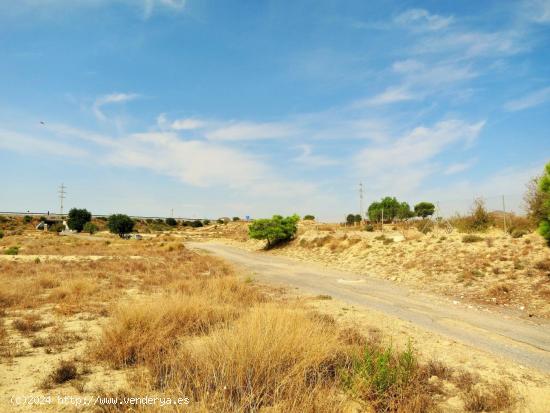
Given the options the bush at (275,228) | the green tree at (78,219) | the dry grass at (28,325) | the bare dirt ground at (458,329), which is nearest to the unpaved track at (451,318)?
the bare dirt ground at (458,329)

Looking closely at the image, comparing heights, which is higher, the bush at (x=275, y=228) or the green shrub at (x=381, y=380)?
the bush at (x=275, y=228)

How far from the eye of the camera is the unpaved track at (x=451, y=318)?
24.1 ft

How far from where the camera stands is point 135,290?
45.0ft

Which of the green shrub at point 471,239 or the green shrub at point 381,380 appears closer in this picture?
the green shrub at point 381,380

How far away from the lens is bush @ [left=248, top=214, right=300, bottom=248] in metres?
40.8

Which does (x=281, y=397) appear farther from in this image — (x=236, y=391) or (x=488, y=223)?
(x=488, y=223)

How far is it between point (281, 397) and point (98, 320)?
644cm

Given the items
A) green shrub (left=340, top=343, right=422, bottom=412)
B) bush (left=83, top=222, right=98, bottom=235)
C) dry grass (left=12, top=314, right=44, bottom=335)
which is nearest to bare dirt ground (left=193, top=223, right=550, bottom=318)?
green shrub (left=340, top=343, right=422, bottom=412)

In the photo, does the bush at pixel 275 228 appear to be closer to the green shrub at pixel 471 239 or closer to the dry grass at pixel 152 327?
the green shrub at pixel 471 239

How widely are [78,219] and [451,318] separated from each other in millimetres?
102097

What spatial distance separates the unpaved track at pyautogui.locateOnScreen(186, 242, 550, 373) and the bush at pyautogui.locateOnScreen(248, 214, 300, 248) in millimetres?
22802

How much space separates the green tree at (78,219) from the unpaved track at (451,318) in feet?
298

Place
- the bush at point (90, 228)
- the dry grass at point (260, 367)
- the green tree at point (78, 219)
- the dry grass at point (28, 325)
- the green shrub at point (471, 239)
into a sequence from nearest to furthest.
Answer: the dry grass at point (260, 367) → the dry grass at point (28, 325) → the green shrub at point (471, 239) → the bush at point (90, 228) → the green tree at point (78, 219)

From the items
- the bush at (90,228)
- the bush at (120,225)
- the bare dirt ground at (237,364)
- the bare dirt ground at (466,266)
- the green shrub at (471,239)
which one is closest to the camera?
the bare dirt ground at (237,364)
